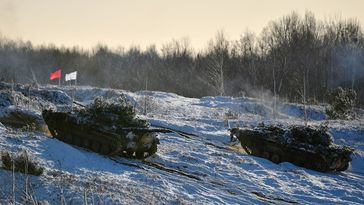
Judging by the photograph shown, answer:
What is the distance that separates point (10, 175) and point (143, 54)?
71.1 m

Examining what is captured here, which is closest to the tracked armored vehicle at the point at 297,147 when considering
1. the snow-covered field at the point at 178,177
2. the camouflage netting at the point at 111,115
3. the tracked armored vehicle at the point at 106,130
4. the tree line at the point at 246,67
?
the snow-covered field at the point at 178,177

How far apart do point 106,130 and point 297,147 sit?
6.88 meters

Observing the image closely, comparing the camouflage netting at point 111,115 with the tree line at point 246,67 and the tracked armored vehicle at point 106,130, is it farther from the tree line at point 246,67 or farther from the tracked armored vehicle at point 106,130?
the tree line at point 246,67

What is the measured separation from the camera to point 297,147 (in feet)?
56.9

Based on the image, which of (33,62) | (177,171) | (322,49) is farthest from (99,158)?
(33,62)

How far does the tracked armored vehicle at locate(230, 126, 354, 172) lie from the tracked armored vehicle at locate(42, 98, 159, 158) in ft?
14.9

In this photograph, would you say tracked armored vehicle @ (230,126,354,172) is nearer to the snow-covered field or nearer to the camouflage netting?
the snow-covered field

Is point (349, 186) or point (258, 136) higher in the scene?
point (258, 136)

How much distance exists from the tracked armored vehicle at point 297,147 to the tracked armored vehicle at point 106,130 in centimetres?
455

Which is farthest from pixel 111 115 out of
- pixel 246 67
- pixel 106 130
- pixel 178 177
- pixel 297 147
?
pixel 246 67

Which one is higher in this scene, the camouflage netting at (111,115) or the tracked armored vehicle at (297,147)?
the camouflage netting at (111,115)

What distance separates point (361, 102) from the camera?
1962 inches

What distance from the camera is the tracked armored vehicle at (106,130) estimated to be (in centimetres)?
1476

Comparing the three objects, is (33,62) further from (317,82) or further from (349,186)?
(349,186)
